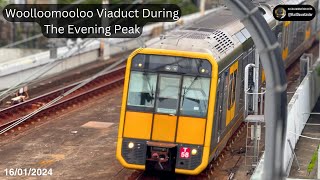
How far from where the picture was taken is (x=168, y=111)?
1558cm

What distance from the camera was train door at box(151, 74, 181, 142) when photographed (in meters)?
15.5

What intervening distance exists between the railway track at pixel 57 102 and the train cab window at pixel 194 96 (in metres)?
8.10

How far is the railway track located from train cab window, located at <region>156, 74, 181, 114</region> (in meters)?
7.74

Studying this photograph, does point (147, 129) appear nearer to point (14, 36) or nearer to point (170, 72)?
point (170, 72)

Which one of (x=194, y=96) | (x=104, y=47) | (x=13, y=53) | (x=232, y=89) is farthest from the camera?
(x=104, y=47)

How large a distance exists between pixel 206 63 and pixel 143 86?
1.43m

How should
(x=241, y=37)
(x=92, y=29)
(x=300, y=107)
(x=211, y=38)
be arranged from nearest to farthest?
(x=211, y=38)
(x=241, y=37)
(x=300, y=107)
(x=92, y=29)

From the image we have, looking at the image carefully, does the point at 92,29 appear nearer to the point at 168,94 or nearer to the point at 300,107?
the point at 300,107

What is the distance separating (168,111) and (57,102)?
1114cm

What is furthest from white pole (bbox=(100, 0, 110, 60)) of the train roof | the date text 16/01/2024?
the train roof

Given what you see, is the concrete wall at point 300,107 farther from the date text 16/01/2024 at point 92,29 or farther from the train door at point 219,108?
the date text 16/01/2024 at point 92,29

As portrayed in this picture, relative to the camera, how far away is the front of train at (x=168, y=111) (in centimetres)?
1541

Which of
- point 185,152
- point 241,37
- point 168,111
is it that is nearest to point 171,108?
point 168,111

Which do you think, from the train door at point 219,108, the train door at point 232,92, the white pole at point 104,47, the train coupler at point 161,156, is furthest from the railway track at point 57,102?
the train door at point 219,108
